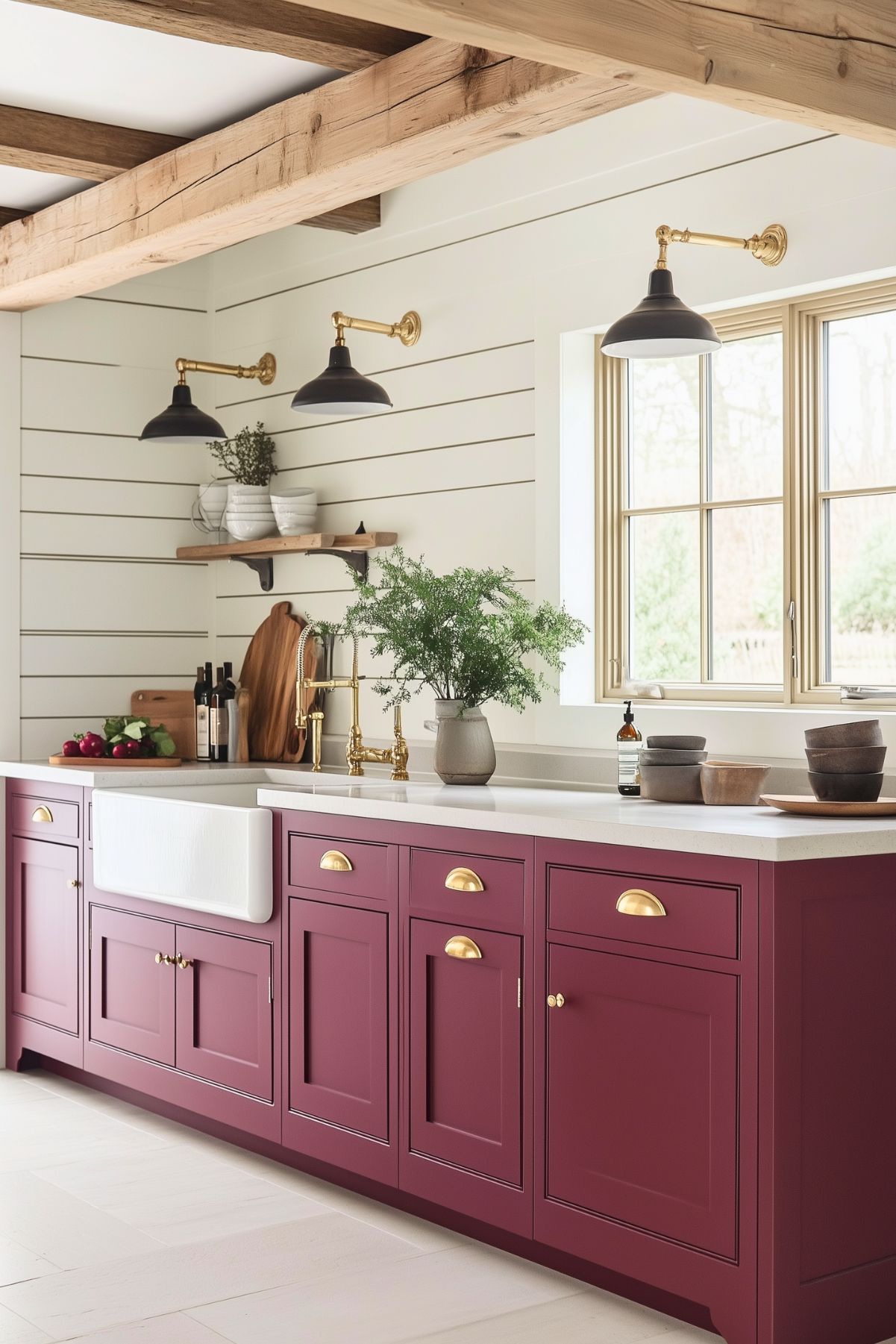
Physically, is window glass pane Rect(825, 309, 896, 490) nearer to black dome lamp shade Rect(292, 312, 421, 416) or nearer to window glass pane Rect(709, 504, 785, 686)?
window glass pane Rect(709, 504, 785, 686)

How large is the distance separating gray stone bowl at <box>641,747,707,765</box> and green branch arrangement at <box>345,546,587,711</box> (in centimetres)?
56

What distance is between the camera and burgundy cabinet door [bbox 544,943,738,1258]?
2.70 m

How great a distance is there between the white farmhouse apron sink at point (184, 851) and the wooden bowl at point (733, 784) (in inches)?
43.5

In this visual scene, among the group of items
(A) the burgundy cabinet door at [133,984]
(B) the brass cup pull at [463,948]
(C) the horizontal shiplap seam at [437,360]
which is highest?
(C) the horizontal shiplap seam at [437,360]

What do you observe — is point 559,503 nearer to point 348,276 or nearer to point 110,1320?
point 348,276

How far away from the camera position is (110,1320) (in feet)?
9.43

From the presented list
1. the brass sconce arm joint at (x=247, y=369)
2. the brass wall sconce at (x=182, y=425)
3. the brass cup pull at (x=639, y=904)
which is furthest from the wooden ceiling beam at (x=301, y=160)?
the brass cup pull at (x=639, y=904)

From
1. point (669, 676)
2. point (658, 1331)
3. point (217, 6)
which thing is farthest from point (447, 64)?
point (658, 1331)

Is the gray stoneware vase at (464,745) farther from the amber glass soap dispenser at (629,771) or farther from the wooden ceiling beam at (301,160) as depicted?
the wooden ceiling beam at (301,160)

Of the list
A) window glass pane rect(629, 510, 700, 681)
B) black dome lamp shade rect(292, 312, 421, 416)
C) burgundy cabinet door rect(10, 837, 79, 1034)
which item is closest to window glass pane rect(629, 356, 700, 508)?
window glass pane rect(629, 510, 700, 681)

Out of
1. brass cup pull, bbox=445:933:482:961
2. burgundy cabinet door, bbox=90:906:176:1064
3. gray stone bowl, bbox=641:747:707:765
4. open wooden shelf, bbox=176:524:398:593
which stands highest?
open wooden shelf, bbox=176:524:398:593

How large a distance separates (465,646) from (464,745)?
0.81 feet

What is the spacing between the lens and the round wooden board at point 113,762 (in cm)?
480

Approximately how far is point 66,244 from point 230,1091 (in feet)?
7.76
